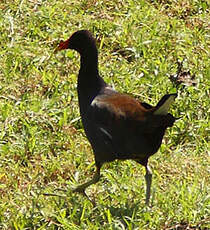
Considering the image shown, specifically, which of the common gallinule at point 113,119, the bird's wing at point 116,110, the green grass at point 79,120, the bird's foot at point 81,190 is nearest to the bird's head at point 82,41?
the common gallinule at point 113,119

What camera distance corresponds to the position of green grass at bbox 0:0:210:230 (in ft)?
17.5

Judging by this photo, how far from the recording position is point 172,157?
614cm

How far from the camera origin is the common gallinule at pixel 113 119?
5.11 meters

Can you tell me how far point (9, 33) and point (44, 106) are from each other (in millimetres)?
1309

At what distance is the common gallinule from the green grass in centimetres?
24

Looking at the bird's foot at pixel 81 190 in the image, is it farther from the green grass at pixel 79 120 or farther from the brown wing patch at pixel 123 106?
the brown wing patch at pixel 123 106

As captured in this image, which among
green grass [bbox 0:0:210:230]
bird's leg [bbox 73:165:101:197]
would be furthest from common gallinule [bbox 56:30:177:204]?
green grass [bbox 0:0:210:230]

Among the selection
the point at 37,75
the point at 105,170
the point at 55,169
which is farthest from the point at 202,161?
the point at 37,75

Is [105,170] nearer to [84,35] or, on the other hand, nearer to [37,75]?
[84,35]

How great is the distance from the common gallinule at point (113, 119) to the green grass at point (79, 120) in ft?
0.80

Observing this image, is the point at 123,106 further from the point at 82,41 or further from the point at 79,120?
the point at 79,120

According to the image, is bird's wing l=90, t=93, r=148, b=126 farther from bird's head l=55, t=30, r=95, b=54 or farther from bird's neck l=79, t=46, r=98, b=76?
bird's head l=55, t=30, r=95, b=54

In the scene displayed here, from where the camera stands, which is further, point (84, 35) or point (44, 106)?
point (44, 106)

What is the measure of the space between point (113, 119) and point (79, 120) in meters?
1.18
